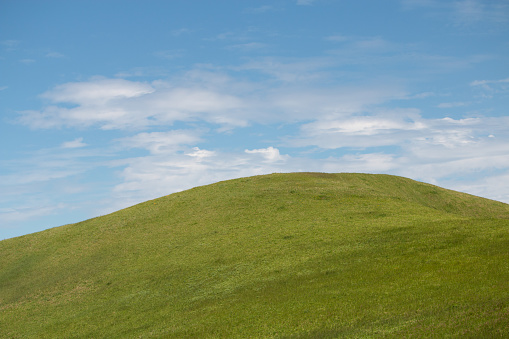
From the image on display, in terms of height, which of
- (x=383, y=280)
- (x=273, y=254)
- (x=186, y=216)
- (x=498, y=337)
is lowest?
(x=498, y=337)

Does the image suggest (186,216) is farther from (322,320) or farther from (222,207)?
(322,320)

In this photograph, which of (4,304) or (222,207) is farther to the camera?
(222,207)

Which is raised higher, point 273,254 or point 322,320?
point 273,254

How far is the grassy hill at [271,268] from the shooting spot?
23.4 metres

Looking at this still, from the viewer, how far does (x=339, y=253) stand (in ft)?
122

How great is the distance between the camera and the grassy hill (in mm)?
23438

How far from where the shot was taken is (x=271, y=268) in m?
37.0

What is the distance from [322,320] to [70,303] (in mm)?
28054

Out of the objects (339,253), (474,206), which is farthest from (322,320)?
(474,206)

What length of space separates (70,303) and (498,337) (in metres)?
36.8

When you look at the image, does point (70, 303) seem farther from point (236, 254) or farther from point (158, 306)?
point (236, 254)

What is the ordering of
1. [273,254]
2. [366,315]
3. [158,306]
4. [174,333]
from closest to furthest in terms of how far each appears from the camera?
[366,315]
[174,333]
[158,306]
[273,254]

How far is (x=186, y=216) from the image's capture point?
2336 inches

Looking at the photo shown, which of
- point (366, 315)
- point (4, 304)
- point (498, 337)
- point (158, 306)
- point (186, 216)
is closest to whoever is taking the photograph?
point (498, 337)
